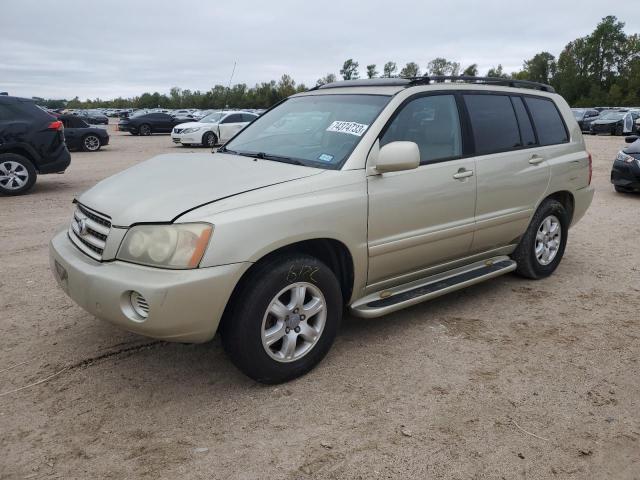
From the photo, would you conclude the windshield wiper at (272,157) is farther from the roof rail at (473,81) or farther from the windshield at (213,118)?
the windshield at (213,118)

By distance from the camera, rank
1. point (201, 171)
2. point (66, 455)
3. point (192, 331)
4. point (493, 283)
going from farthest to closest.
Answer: point (493, 283) < point (201, 171) < point (192, 331) < point (66, 455)

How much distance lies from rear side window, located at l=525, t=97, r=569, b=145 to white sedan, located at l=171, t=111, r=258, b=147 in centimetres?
1634

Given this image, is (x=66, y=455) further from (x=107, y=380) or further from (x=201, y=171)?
(x=201, y=171)

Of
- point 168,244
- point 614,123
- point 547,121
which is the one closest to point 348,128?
point 168,244

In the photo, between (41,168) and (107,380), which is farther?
(41,168)

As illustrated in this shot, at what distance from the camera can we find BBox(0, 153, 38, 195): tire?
9344mm

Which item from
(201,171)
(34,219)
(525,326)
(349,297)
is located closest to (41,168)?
(34,219)

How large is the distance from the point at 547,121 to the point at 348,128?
2373mm

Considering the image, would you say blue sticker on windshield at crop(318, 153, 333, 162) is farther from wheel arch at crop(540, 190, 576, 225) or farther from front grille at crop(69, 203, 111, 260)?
wheel arch at crop(540, 190, 576, 225)

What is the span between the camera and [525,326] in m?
4.15

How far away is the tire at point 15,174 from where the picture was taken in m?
9.34

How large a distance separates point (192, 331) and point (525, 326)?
2.56m

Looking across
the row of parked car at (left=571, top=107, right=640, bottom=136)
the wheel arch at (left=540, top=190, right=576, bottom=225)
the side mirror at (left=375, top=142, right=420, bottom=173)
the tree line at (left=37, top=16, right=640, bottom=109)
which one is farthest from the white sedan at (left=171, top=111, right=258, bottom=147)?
the tree line at (left=37, top=16, right=640, bottom=109)

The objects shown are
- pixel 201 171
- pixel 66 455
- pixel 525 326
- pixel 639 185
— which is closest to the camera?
pixel 66 455
